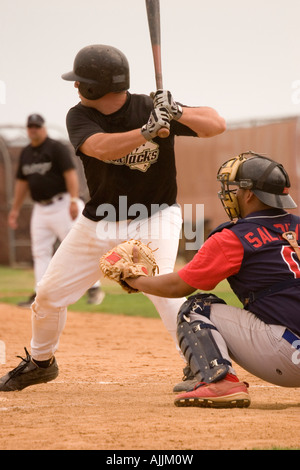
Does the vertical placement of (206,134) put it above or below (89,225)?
above

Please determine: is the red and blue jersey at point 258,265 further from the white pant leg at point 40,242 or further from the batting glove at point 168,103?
the white pant leg at point 40,242

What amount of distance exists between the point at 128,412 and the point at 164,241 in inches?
46.0

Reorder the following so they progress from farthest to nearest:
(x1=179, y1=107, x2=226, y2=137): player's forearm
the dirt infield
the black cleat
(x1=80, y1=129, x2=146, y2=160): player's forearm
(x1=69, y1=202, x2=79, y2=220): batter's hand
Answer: (x1=69, y1=202, x2=79, y2=220): batter's hand < the black cleat < (x1=179, y1=107, x2=226, y2=137): player's forearm < (x1=80, y1=129, x2=146, y2=160): player's forearm < the dirt infield

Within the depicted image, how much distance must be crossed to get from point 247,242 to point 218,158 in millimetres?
15024

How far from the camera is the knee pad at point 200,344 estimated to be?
4.36 meters

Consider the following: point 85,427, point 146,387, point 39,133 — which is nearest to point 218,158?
point 39,133

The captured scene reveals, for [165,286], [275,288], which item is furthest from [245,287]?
[165,286]

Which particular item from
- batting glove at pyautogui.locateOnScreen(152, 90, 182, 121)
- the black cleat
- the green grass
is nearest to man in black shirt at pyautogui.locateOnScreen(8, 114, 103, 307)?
the green grass

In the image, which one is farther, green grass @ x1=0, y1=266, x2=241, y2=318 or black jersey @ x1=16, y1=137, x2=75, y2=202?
green grass @ x1=0, y1=266, x2=241, y2=318

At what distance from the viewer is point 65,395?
5188 mm

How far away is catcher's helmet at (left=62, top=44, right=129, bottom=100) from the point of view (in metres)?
5.14

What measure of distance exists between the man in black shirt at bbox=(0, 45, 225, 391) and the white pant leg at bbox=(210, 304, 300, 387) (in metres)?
0.61

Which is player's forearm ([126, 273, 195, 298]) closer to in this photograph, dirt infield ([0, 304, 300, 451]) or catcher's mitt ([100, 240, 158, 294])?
catcher's mitt ([100, 240, 158, 294])
